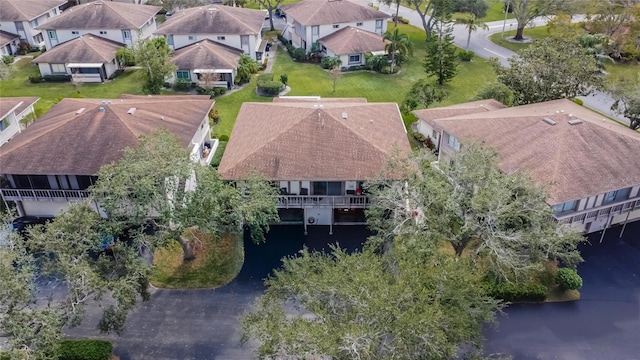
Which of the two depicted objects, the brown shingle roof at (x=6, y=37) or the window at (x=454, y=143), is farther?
the brown shingle roof at (x=6, y=37)

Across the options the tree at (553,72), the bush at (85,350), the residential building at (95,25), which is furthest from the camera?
the residential building at (95,25)

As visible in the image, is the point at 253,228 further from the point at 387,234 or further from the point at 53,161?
the point at 53,161

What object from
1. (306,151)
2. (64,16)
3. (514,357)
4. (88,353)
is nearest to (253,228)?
(306,151)

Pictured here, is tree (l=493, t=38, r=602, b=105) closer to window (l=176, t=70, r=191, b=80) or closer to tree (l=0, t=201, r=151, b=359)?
window (l=176, t=70, r=191, b=80)


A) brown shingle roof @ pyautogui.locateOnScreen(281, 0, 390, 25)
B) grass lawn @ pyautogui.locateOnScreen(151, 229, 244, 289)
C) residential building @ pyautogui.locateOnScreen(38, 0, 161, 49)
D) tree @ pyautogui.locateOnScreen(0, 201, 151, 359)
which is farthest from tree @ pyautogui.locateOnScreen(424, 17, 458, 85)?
tree @ pyautogui.locateOnScreen(0, 201, 151, 359)

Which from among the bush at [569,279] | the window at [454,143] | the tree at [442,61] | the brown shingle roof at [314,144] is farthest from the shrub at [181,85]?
the bush at [569,279]

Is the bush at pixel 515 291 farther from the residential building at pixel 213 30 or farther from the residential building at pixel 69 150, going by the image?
the residential building at pixel 213 30

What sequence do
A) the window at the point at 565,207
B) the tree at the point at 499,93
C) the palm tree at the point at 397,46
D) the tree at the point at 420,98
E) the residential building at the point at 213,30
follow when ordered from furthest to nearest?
the residential building at the point at 213,30
the palm tree at the point at 397,46
the tree at the point at 420,98
the tree at the point at 499,93
the window at the point at 565,207
